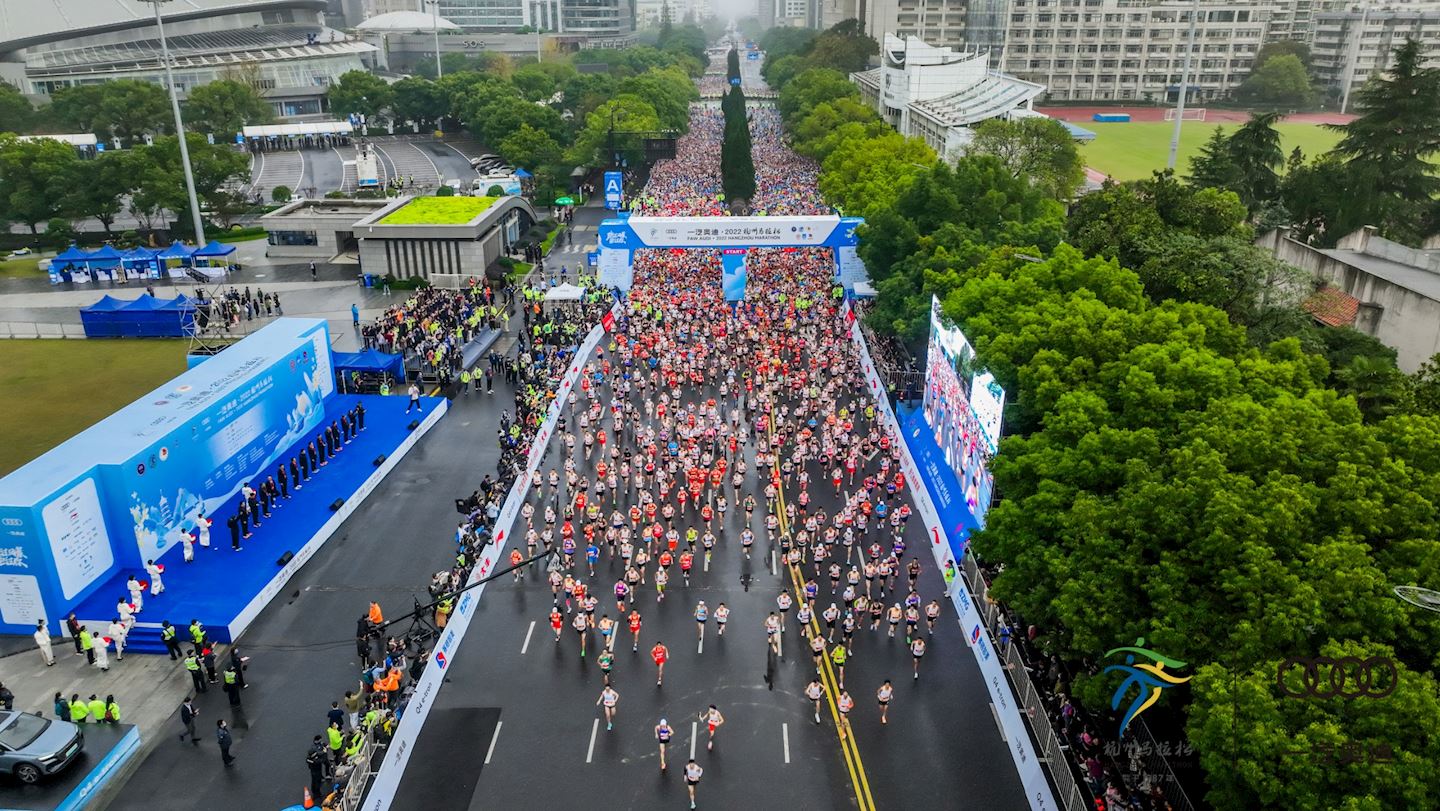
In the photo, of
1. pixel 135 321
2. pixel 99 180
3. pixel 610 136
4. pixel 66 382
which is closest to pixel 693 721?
pixel 66 382

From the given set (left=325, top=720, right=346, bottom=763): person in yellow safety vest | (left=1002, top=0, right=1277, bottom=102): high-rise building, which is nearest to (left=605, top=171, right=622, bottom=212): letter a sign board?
(left=325, top=720, right=346, bottom=763): person in yellow safety vest

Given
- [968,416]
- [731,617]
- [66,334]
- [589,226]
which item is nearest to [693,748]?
[731,617]

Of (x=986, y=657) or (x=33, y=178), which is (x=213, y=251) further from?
(x=986, y=657)

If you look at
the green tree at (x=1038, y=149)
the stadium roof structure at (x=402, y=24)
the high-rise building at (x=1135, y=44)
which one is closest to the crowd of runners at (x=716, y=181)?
the green tree at (x=1038, y=149)

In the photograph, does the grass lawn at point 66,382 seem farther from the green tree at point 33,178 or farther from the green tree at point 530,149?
the green tree at point 530,149

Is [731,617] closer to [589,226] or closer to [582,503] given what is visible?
[582,503]

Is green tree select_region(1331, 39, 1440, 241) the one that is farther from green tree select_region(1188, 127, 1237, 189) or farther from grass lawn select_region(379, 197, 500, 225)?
grass lawn select_region(379, 197, 500, 225)
